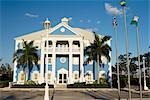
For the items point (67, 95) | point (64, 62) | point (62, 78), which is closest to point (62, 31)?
point (64, 62)

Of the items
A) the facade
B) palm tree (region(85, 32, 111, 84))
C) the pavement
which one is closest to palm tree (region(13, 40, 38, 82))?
the facade

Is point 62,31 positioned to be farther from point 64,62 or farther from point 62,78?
point 62,78

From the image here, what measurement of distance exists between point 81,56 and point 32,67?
9.08 m

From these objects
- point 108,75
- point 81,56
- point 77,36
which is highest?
point 77,36

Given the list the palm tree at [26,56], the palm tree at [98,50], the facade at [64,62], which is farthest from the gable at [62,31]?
the palm tree at [98,50]

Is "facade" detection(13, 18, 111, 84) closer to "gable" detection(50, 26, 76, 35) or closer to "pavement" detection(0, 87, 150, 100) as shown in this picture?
"gable" detection(50, 26, 76, 35)

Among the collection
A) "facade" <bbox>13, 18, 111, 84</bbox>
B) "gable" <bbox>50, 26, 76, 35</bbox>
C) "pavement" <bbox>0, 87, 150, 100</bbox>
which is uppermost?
"gable" <bbox>50, 26, 76, 35</bbox>

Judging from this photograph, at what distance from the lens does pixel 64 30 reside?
47.8 metres

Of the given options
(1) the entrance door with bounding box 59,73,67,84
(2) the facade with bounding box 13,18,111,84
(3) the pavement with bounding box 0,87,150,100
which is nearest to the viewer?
(3) the pavement with bounding box 0,87,150,100

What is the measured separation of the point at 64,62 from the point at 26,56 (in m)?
6.91

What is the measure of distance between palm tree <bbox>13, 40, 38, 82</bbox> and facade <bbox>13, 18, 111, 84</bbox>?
3.47ft

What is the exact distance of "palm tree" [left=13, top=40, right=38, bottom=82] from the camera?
45.3m

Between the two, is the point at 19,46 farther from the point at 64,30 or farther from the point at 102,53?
the point at 102,53

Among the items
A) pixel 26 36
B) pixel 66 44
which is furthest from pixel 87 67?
pixel 26 36
